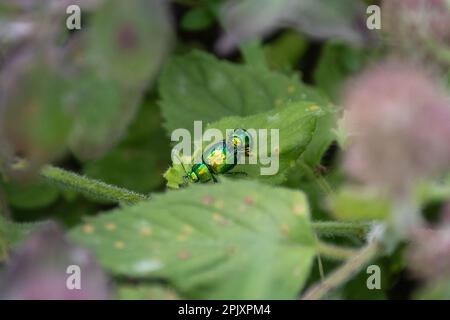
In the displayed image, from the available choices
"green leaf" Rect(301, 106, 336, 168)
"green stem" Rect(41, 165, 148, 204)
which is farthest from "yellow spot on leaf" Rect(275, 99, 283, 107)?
"green stem" Rect(41, 165, 148, 204)

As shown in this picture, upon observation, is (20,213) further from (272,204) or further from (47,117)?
(47,117)

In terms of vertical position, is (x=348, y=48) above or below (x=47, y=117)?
above

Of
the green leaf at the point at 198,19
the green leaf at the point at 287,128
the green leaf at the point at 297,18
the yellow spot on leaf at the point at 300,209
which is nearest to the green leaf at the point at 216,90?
the green leaf at the point at 198,19

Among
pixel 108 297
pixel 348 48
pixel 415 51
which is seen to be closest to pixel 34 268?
pixel 108 297

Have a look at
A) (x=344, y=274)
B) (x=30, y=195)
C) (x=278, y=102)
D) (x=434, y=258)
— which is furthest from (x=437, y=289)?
(x=30, y=195)

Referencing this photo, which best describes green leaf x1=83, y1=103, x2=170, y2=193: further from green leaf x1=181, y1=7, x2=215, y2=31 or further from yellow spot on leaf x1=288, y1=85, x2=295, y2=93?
yellow spot on leaf x1=288, y1=85, x2=295, y2=93

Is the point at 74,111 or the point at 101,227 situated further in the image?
the point at 101,227
